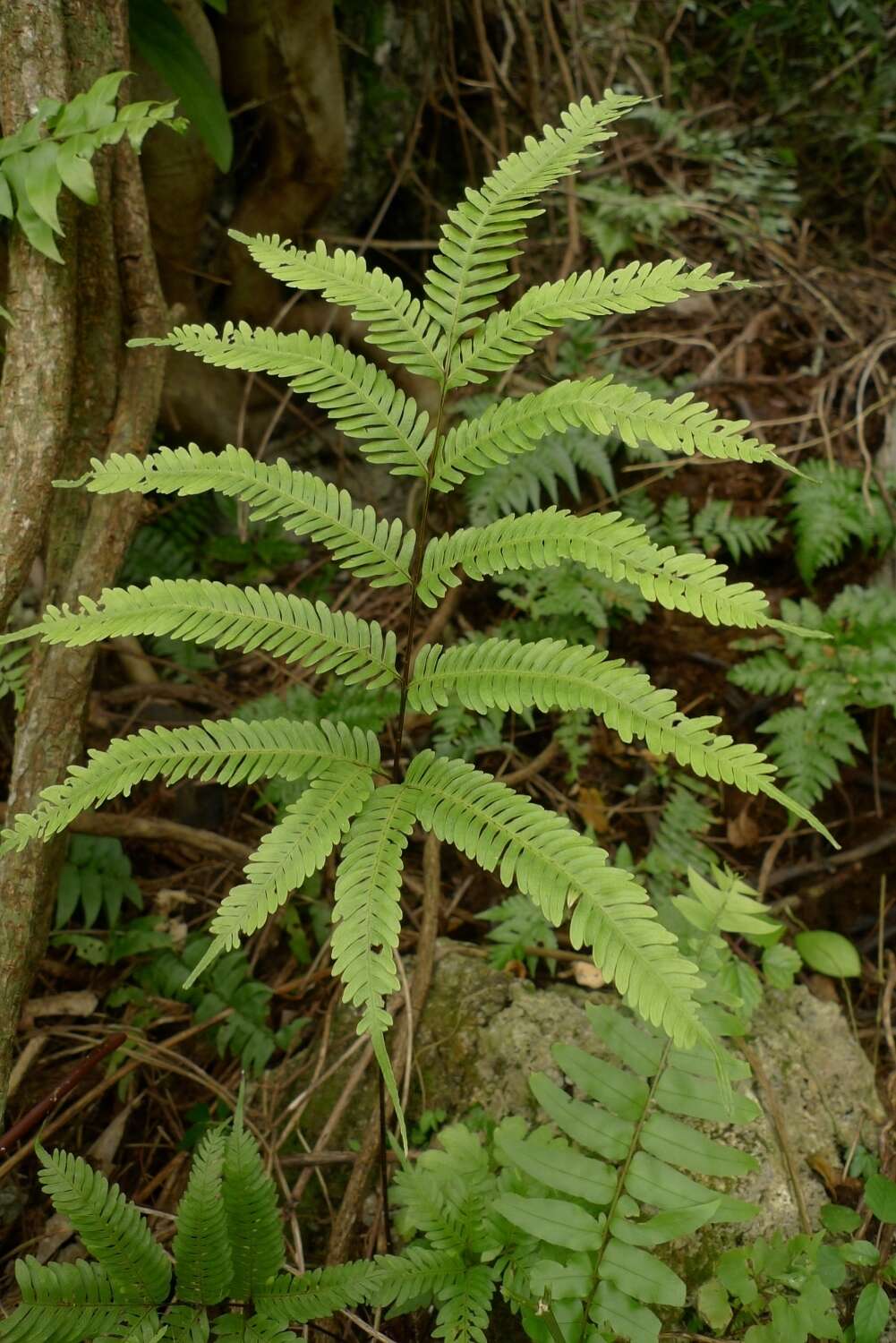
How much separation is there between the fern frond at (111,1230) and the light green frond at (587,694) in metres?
1.00

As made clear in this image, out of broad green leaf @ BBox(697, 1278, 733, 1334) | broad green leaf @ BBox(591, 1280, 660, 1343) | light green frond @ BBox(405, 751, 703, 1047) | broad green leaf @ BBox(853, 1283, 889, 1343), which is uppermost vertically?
light green frond @ BBox(405, 751, 703, 1047)

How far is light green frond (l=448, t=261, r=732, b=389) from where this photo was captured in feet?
4.80

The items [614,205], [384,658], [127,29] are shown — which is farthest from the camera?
[614,205]

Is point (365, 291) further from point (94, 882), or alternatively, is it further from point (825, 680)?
point (825, 680)

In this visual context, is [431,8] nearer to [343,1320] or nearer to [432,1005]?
[432,1005]

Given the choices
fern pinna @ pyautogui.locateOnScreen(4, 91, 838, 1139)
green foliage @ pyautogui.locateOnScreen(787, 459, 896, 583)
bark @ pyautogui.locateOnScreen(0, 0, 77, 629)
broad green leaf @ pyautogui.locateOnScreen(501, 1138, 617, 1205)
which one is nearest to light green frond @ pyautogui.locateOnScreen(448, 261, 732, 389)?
fern pinna @ pyautogui.locateOnScreen(4, 91, 838, 1139)

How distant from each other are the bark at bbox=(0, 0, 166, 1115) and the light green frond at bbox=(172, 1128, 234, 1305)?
517mm

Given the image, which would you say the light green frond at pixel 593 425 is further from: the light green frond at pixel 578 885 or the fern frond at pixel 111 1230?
the fern frond at pixel 111 1230

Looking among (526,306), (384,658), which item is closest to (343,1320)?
(384,658)

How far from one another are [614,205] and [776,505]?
1.67 metres

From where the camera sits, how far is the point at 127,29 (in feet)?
7.00

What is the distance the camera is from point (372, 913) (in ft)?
4.34

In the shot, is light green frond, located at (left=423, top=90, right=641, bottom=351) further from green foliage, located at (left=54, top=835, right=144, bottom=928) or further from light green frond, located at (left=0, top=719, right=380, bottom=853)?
green foliage, located at (left=54, top=835, right=144, bottom=928)

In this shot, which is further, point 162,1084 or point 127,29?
point 162,1084
